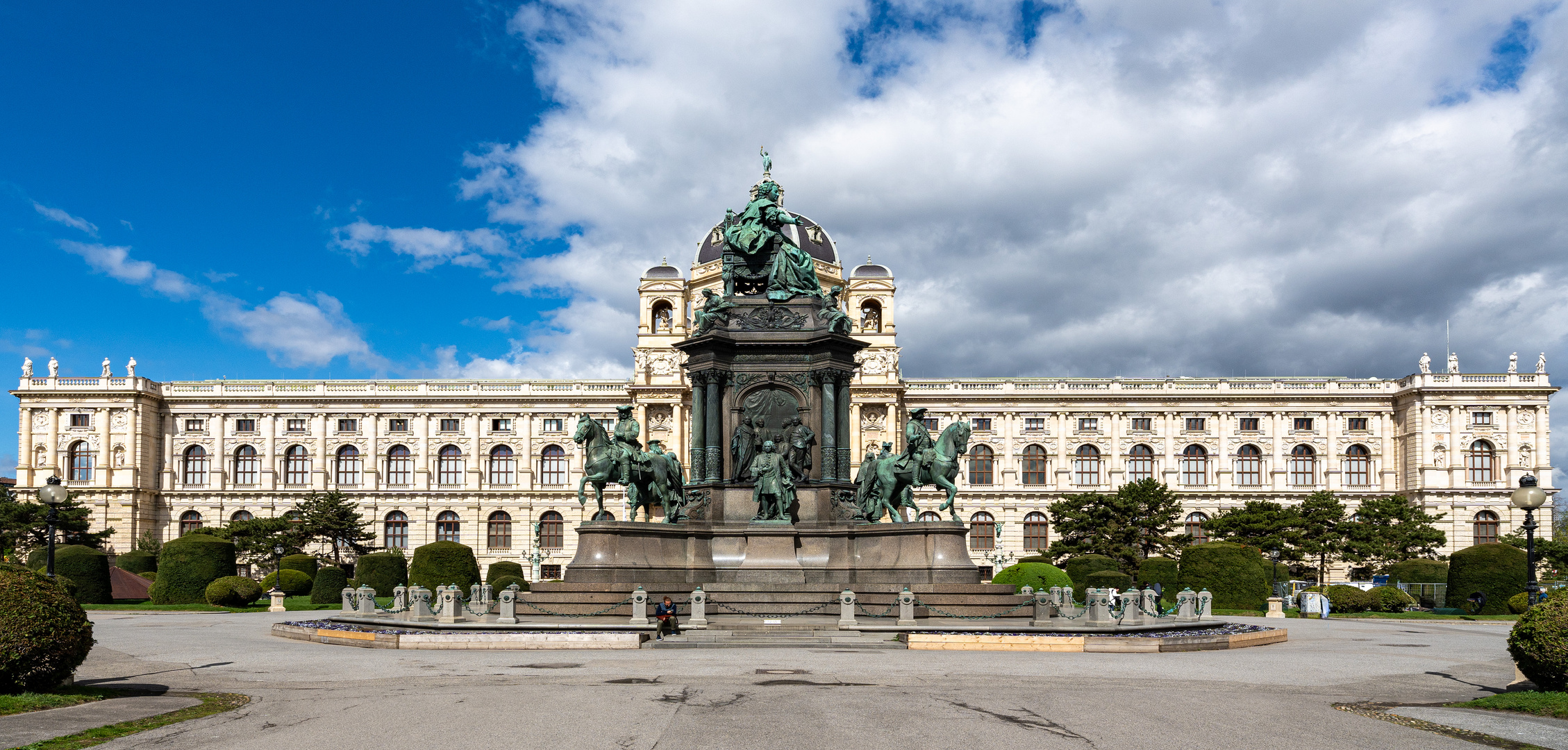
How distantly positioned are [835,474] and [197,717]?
16.6 metres

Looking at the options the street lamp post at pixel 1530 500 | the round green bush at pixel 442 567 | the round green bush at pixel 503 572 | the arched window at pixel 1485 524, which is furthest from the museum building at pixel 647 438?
the street lamp post at pixel 1530 500

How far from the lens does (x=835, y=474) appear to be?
28.2 meters

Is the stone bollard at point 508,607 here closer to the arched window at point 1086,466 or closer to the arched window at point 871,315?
the arched window at point 871,315

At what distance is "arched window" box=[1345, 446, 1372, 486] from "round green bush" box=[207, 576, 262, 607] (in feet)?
250

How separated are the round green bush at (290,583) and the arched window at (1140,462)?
59.0 meters

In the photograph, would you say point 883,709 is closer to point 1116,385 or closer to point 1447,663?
point 1447,663

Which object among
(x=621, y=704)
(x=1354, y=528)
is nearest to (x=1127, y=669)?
(x=621, y=704)

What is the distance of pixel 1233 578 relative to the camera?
4812 cm

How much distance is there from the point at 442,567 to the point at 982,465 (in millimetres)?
50218

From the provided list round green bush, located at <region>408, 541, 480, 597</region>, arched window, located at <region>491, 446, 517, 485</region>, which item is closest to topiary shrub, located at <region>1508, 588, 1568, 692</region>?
round green bush, located at <region>408, 541, 480, 597</region>

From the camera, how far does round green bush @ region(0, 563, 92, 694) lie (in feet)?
44.7

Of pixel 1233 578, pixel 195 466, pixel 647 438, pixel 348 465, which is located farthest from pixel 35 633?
pixel 195 466

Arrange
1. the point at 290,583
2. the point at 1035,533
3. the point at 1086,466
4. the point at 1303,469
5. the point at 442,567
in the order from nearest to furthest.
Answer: the point at 442,567
the point at 290,583
the point at 1303,469
the point at 1035,533
the point at 1086,466

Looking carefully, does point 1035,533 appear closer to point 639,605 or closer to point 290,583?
point 290,583
